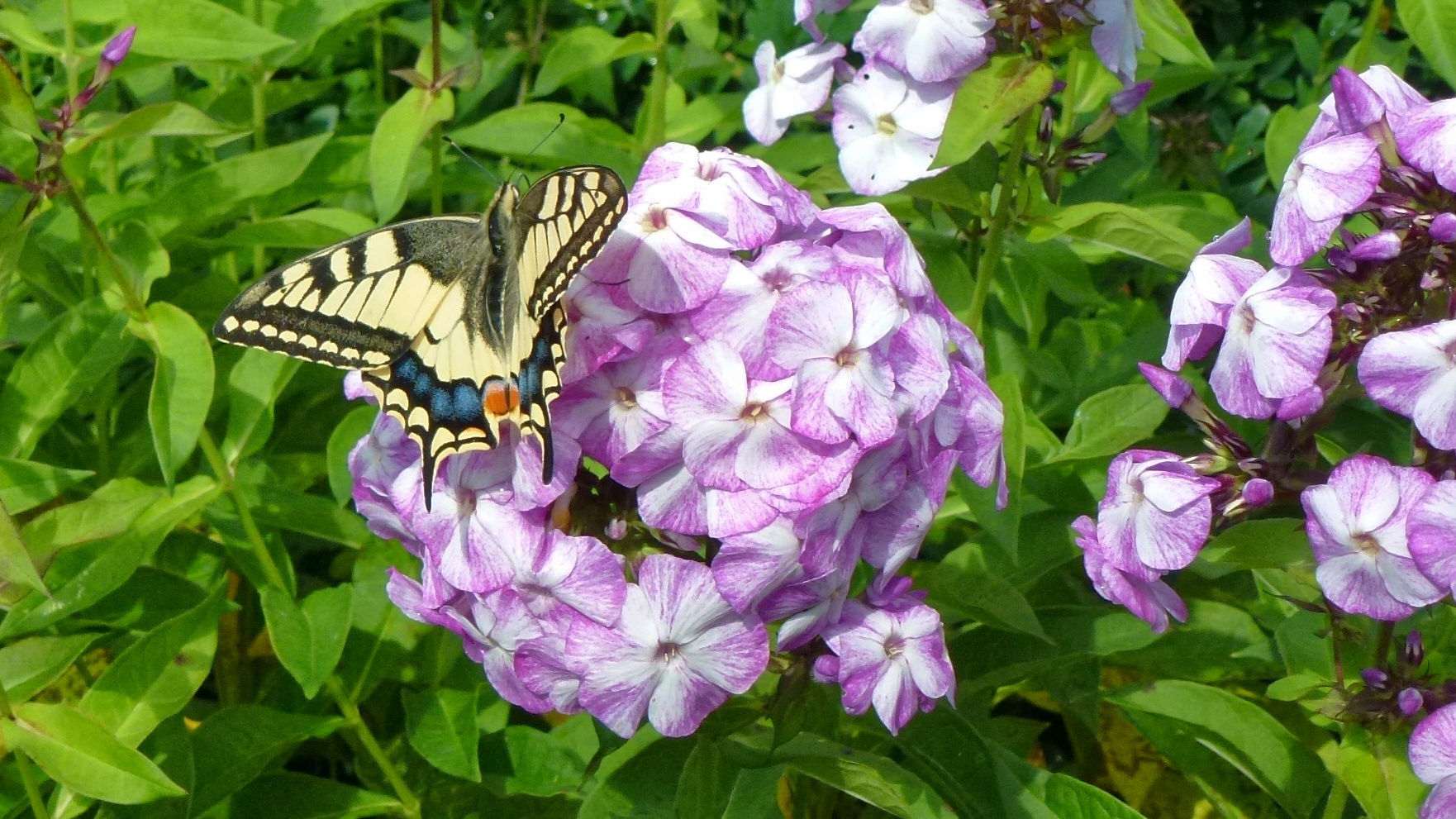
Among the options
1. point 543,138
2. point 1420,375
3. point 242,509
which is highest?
point 1420,375

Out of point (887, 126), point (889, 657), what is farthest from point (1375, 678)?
point (887, 126)

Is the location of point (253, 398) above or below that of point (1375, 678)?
below

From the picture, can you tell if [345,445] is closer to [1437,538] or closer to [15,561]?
[15,561]

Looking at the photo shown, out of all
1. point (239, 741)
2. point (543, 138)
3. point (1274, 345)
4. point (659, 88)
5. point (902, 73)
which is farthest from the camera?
point (659, 88)

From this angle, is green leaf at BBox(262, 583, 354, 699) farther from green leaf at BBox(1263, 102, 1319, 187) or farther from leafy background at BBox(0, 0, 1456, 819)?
green leaf at BBox(1263, 102, 1319, 187)

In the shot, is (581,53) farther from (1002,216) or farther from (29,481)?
(29,481)

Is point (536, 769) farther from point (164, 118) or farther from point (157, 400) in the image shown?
point (164, 118)

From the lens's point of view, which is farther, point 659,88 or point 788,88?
point 659,88

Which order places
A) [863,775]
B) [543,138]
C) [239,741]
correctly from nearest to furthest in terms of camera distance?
[863,775], [239,741], [543,138]
